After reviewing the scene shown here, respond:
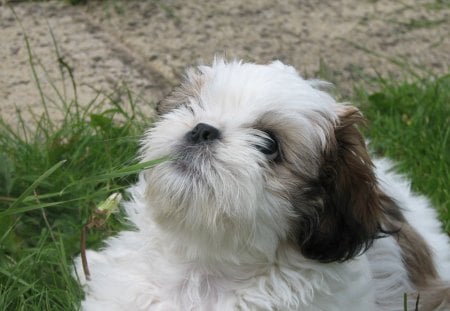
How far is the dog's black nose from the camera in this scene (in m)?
2.34

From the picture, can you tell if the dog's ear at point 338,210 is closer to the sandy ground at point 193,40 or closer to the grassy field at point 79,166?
the grassy field at point 79,166

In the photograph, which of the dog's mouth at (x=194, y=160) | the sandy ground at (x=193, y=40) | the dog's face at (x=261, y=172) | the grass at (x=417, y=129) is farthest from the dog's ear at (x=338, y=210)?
the sandy ground at (x=193, y=40)

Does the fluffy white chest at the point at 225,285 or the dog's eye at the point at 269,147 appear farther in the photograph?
the fluffy white chest at the point at 225,285

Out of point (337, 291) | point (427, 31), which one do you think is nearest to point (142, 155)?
point (337, 291)

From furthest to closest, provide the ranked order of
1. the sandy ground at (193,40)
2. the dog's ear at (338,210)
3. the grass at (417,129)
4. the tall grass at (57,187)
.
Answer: the sandy ground at (193,40) < the grass at (417,129) < the tall grass at (57,187) < the dog's ear at (338,210)

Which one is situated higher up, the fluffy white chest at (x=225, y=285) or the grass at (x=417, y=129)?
the fluffy white chest at (x=225, y=285)

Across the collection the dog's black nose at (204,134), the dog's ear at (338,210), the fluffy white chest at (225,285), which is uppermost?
the dog's black nose at (204,134)

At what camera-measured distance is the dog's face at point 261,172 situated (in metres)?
2.32

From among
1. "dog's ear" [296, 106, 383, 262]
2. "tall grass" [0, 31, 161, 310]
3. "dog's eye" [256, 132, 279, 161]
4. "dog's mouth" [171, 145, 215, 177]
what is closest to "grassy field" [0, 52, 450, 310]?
"tall grass" [0, 31, 161, 310]

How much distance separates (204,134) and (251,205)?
228mm

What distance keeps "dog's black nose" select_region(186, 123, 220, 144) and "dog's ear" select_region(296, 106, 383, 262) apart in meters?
0.29

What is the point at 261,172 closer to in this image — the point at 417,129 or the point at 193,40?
the point at 417,129

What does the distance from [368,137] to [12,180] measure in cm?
168

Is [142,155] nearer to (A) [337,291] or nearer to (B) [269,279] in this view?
(B) [269,279]
